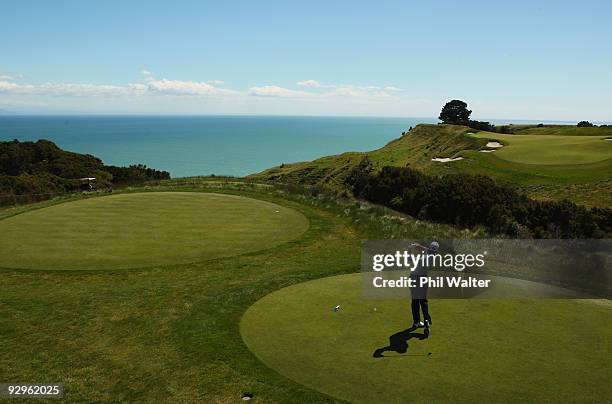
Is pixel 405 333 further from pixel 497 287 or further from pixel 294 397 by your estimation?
pixel 497 287

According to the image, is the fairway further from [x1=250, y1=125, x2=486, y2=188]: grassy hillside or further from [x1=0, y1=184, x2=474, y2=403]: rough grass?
[x1=0, y1=184, x2=474, y2=403]: rough grass

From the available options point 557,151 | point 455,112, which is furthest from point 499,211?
point 455,112

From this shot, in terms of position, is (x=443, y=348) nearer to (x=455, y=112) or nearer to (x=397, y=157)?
(x=397, y=157)

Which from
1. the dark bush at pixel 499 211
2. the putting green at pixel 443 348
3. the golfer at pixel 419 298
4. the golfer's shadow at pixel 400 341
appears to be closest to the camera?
the putting green at pixel 443 348

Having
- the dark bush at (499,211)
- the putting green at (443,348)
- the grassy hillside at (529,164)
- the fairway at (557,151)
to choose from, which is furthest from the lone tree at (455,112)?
the putting green at (443,348)

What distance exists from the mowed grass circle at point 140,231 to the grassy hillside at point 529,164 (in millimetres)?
29699

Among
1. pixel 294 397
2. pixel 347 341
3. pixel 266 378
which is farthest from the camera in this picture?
pixel 347 341

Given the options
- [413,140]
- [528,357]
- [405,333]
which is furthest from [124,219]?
[413,140]

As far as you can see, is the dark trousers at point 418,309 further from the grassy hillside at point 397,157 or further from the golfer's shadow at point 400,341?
the grassy hillside at point 397,157

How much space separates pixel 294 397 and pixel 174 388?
232 centimetres

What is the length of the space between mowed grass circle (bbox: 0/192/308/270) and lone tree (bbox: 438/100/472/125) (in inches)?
3941

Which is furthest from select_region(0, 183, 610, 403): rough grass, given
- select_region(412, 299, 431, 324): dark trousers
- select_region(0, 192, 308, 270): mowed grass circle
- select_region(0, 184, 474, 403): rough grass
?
select_region(0, 192, 308, 270): mowed grass circle

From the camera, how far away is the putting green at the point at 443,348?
7.32m

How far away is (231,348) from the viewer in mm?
9508
